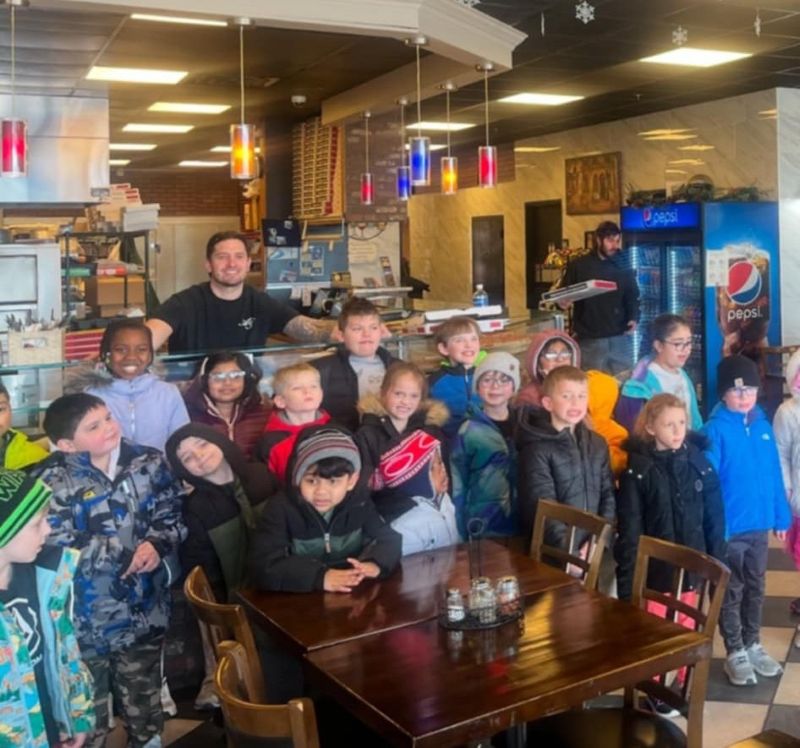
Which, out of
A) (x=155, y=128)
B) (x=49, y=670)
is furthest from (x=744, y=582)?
(x=155, y=128)

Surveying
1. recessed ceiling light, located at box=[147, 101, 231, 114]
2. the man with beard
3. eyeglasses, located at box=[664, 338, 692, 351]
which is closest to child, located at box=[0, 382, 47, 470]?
eyeglasses, located at box=[664, 338, 692, 351]

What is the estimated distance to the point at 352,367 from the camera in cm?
403

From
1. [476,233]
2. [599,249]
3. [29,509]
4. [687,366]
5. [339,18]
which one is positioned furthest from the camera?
[476,233]

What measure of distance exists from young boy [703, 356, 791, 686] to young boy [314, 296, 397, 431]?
4.50 feet

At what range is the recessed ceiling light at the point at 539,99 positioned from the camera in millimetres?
9195

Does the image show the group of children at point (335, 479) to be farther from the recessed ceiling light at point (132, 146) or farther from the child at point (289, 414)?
the recessed ceiling light at point (132, 146)

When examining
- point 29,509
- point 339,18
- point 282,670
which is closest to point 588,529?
point 282,670

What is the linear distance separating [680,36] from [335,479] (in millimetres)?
4891

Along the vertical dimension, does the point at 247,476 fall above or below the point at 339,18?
below

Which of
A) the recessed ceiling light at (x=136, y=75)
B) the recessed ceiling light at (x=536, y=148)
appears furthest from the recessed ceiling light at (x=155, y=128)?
the recessed ceiling light at (x=536, y=148)

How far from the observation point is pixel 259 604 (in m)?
2.80

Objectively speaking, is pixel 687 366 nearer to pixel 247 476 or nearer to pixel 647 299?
pixel 647 299

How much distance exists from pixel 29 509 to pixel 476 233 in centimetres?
1230

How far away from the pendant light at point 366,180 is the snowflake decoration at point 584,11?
A: 2.31 m
